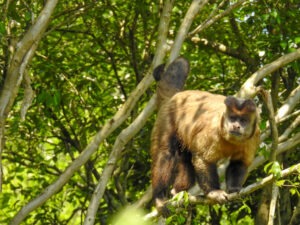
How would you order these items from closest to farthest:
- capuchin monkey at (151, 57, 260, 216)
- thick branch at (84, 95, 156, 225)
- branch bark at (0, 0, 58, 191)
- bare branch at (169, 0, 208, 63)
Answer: capuchin monkey at (151, 57, 260, 216), branch bark at (0, 0, 58, 191), thick branch at (84, 95, 156, 225), bare branch at (169, 0, 208, 63)

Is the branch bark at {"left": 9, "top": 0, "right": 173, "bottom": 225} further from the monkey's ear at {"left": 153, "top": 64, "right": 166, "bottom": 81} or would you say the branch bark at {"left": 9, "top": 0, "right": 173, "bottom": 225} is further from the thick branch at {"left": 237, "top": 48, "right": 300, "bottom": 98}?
the thick branch at {"left": 237, "top": 48, "right": 300, "bottom": 98}

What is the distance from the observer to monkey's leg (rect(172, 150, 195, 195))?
754 cm

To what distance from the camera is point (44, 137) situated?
34.3 ft

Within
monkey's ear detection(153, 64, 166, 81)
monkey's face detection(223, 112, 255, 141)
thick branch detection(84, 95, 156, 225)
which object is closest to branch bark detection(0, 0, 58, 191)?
thick branch detection(84, 95, 156, 225)

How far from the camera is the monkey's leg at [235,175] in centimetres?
672

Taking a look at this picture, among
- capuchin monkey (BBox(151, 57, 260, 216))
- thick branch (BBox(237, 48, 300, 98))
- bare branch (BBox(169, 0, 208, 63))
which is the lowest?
capuchin monkey (BBox(151, 57, 260, 216))

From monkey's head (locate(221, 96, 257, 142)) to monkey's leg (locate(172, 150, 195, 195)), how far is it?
1106 millimetres

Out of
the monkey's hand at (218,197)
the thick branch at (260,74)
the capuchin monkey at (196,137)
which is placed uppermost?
the thick branch at (260,74)

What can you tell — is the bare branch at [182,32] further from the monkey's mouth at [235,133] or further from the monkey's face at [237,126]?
the monkey's mouth at [235,133]

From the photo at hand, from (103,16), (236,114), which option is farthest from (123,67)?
(236,114)

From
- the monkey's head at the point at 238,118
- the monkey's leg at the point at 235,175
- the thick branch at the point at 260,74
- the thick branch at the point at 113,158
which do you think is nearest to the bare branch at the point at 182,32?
the thick branch at the point at 113,158

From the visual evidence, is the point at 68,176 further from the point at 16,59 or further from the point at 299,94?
the point at 299,94

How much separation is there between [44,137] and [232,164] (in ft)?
14.0

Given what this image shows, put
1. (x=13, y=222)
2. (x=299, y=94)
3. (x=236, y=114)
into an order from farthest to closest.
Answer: (x=299, y=94) < (x=13, y=222) < (x=236, y=114)
